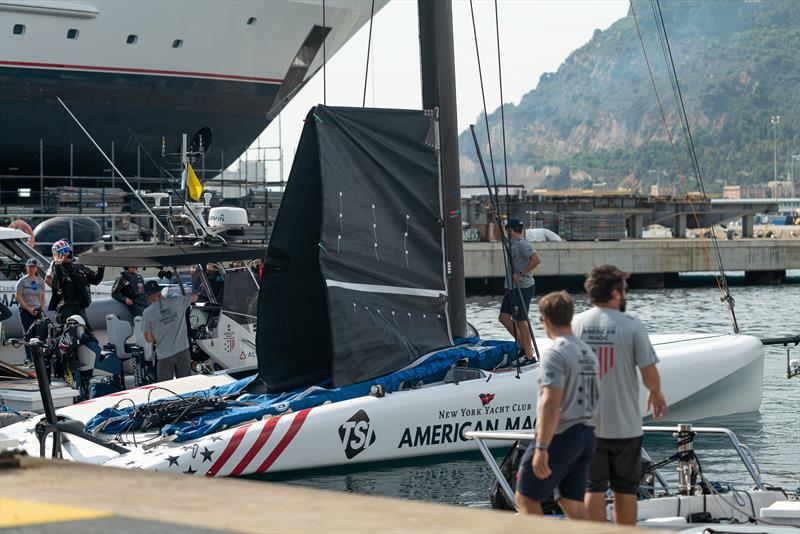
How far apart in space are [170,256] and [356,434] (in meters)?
3.72

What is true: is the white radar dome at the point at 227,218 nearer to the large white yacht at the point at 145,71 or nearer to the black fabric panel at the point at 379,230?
the black fabric panel at the point at 379,230

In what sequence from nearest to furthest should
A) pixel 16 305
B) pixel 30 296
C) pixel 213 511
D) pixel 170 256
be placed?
pixel 213 511, pixel 170 256, pixel 30 296, pixel 16 305

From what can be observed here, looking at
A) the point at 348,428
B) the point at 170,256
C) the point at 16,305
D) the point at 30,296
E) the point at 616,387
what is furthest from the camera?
the point at 16,305

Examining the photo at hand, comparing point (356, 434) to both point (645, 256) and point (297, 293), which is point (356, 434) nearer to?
point (297, 293)

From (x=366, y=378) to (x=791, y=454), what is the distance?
190 inches

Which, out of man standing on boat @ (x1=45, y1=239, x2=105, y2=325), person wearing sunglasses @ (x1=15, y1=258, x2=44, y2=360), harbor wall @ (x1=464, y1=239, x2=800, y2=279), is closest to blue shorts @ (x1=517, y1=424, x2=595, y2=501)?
man standing on boat @ (x1=45, y1=239, x2=105, y2=325)

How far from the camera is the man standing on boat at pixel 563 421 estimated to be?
6590 millimetres

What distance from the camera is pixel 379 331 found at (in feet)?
39.0

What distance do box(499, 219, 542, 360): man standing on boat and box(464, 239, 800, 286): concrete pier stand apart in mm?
24277

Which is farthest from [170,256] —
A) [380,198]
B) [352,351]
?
[352,351]

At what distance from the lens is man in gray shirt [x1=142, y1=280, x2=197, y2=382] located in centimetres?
1302

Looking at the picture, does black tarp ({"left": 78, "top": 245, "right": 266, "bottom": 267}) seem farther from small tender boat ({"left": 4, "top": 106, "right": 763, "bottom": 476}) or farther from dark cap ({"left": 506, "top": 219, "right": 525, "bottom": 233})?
dark cap ({"left": 506, "top": 219, "right": 525, "bottom": 233})

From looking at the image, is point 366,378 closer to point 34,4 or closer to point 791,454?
point 791,454

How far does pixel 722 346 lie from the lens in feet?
45.3
